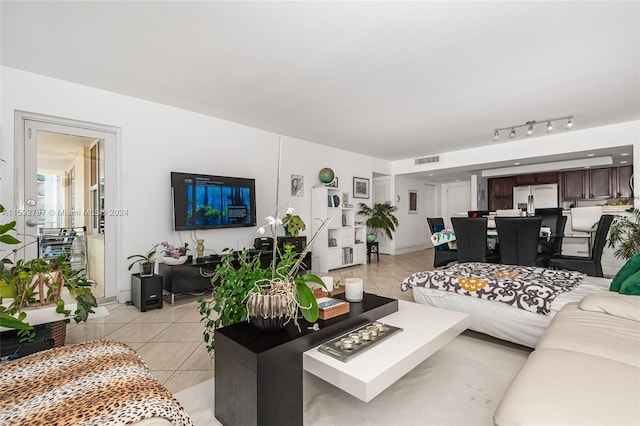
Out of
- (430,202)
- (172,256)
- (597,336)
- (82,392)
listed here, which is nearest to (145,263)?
(172,256)

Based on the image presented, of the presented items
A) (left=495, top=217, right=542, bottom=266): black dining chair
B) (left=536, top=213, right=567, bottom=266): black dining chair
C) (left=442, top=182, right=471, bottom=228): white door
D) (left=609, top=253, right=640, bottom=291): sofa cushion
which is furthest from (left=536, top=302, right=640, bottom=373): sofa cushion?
(left=442, top=182, right=471, bottom=228): white door

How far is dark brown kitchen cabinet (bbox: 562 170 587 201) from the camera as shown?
264 inches

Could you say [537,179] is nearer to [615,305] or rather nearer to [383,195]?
[383,195]

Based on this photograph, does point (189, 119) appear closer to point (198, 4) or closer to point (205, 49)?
point (205, 49)

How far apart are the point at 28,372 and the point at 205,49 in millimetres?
2445

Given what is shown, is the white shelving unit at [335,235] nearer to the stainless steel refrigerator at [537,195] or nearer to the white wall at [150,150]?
the white wall at [150,150]

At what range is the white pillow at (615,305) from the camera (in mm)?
1536

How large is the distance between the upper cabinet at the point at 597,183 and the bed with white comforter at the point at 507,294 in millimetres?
5584

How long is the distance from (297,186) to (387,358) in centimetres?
426

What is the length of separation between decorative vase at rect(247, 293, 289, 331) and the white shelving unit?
159 inches

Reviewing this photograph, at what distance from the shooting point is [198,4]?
6.52 feet

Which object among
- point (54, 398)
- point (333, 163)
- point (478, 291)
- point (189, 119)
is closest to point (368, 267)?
point (333, 163)

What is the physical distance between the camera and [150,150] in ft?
12.1

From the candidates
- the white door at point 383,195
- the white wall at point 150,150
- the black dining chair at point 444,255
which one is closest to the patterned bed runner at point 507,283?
the black dining chair at point 444,255
